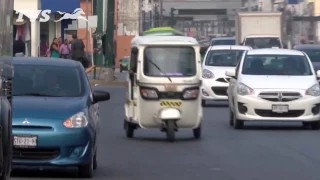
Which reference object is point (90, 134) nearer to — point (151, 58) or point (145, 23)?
point (151, 58)

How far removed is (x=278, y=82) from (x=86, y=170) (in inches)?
364

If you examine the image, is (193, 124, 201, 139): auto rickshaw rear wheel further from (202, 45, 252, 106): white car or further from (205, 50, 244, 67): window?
(205, 50, 244, 67): window

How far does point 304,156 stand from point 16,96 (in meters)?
5.22

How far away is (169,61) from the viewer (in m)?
19.3

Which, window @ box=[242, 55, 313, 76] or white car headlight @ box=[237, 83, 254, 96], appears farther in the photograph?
window @ box=[242, 55, 313, 76]

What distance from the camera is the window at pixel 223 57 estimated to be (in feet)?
99.2

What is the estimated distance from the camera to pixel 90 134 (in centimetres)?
1326

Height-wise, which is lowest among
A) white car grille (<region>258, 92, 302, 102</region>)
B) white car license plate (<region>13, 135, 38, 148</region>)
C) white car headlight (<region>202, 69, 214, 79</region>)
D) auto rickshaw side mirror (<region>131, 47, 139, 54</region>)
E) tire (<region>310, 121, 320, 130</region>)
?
tire (<region>310, 121, 320, 130</region>)

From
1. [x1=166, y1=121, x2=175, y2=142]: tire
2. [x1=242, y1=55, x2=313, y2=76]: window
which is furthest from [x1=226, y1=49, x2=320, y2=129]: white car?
[x1=166, y1=121, x2=175, y2=142]: tire

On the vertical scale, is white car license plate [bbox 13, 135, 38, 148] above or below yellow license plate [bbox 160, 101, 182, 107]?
above

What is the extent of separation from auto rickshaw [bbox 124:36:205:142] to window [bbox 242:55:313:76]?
3.54 m

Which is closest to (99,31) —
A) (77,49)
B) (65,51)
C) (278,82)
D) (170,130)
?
(65,51)

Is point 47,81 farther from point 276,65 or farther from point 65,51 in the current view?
point 65,51

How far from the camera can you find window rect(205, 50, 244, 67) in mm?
30250
